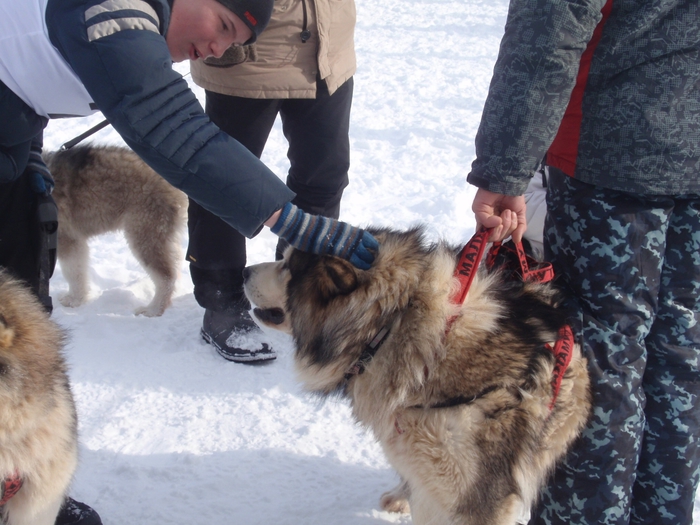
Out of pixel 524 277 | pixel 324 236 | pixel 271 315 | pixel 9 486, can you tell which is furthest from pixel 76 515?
pixel 524 277

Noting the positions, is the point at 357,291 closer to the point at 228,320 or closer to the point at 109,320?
the point at 228,320

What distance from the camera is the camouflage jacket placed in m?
1.31

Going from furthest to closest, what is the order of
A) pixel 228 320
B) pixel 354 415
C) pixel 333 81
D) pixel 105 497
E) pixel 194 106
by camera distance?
pixel 228 320, pixel 333 81, pixel 105 497, pixel 354 415, pixel 194 106

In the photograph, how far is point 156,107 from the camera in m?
1.33

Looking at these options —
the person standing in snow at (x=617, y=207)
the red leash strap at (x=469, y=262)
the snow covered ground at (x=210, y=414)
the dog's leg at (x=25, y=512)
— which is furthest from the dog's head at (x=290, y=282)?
the dog's leg at (x=25, y=512)

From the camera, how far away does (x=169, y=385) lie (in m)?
2.70

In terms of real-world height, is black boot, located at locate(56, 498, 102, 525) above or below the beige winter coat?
below

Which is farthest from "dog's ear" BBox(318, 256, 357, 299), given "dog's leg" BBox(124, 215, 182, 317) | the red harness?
"dog's leg" BBox(124, 215, 182, 317)

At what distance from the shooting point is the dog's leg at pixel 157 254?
3309mm

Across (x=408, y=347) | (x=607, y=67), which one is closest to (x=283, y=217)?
(x=408, y=347)

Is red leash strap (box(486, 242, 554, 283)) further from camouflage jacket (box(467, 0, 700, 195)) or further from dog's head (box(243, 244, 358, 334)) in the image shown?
dog's head (box(243, 244, 358, 334))

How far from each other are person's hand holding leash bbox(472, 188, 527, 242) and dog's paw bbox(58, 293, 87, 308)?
2.74 m

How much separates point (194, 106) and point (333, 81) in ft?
4.27

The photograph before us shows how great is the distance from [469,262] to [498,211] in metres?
0.16
